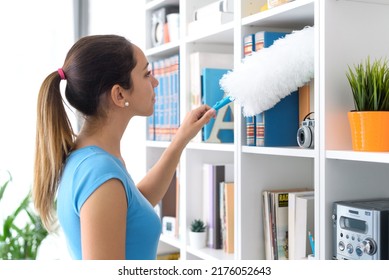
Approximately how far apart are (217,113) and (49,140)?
0.75 meters

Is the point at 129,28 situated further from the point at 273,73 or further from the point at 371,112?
the point at 371,112

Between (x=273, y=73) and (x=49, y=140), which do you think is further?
(x=273, y=73)

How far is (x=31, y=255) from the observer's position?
2.86 m

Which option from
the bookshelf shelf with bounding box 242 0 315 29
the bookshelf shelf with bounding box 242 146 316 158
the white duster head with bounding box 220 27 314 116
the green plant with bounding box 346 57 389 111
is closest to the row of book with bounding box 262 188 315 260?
the bookshelf shelf with bounding box 242 146 316 158

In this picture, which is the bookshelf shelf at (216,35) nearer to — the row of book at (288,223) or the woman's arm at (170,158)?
the woman's arm at (170,158)

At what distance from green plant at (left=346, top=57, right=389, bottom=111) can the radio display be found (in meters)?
0.26

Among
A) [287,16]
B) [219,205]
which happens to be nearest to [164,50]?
[219,205]

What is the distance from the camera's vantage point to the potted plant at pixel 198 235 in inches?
82.0

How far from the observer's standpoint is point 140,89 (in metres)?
1.44

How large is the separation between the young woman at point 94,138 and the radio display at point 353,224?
449 millimetres

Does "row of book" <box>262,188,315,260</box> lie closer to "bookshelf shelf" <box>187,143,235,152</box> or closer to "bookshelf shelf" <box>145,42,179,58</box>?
"bookshelf shelf" <box>187,143,235,152</box>

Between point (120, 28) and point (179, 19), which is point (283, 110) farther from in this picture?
point (120, 28)
